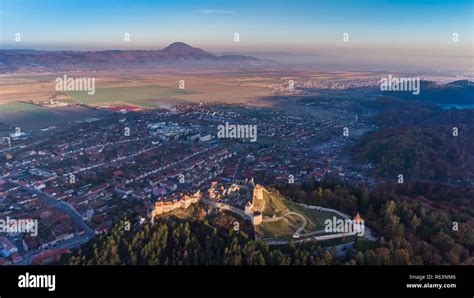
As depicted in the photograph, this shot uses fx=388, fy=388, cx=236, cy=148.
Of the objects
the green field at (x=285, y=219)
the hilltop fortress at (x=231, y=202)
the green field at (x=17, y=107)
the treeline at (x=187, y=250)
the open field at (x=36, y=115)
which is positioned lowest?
the treeline at (x=187, y=250)

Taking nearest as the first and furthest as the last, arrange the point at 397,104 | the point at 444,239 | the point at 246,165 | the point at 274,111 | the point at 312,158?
the point at 444,239 < the point at 246,165 < the point at 312,158 < the point at 274,111 < the point at 397,104

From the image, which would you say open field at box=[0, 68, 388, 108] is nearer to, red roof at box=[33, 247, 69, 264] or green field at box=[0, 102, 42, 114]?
green field at box=[0, 102, 42, 114]

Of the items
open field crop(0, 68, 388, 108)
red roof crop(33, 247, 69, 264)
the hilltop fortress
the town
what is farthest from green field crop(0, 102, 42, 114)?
the hilltop fortress

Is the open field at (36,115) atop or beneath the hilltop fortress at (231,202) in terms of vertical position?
atop

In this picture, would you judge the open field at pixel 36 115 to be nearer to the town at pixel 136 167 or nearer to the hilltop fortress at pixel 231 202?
the town at pixel 136 167

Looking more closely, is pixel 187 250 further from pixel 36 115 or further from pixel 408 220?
pixel 36 115

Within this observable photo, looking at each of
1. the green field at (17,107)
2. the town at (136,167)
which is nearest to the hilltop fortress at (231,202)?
the town at (136,167)

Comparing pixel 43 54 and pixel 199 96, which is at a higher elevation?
pixel 43 54

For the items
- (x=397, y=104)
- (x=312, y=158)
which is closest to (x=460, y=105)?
(x=397, y=104)

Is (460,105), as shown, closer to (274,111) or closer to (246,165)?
(274,111)
